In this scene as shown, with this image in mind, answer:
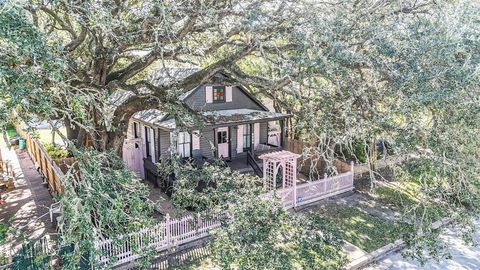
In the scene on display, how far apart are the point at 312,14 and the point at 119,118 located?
723cm

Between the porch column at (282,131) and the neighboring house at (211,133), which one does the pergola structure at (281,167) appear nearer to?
the neighboring house at (211,133)

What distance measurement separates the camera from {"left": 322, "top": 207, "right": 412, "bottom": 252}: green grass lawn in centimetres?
1158

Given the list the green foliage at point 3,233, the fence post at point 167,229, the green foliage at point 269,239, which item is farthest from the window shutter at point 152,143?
the green foliage at point 269,239

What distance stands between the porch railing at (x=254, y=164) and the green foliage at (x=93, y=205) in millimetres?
9077

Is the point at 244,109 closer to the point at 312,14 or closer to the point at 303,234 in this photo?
the point at 312,14

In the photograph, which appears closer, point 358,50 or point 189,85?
point 358,50

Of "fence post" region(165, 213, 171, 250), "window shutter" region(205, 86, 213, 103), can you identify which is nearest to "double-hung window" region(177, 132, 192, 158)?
"window shutter" region(205, 86, 213, 103)

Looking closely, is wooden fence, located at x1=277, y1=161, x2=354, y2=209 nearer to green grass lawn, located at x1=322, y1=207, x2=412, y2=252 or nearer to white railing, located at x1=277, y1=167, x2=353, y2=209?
white railing, located at x1=277, y1=167, x2=353, y2=209

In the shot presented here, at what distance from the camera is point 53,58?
221 inches

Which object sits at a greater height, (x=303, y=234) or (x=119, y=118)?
(x=119, y=118)

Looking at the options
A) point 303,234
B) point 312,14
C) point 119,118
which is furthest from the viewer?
point 119,118

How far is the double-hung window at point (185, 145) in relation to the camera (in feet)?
51.9

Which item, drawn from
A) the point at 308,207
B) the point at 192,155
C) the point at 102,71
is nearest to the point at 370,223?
the point at 308,207

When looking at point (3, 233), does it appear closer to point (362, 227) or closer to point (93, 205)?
point (93, 205)
